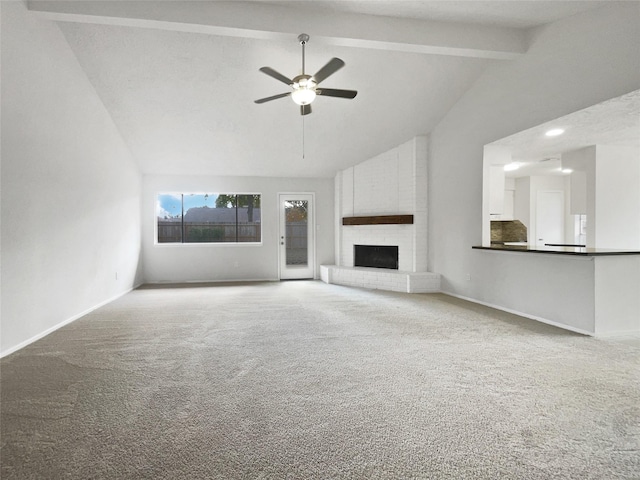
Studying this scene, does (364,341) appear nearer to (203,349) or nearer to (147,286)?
(203,349)

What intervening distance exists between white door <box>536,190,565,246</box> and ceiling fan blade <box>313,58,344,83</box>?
6727 mm

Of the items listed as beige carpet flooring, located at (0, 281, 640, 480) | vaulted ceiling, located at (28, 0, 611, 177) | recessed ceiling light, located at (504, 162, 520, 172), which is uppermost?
vaulted ceiling, located at (28, 0, 611, 177)

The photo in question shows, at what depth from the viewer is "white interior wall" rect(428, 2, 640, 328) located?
10.8 ft

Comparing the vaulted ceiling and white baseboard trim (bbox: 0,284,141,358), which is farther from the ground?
the vaulted ceiling

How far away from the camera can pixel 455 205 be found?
18.4 ft

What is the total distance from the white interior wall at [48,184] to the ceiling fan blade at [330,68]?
2.83 meters

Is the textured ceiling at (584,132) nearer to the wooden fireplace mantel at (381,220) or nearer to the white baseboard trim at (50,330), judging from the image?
the wooden fireplace mantel at (381,220)

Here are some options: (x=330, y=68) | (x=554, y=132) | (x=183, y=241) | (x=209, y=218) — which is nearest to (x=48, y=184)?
(x=330, y=68)

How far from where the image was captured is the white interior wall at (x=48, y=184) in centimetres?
313

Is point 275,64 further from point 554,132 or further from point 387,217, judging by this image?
point 554,132

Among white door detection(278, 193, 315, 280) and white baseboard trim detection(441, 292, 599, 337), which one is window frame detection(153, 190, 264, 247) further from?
white baseboard trim detection(441, 292, 599, 337)

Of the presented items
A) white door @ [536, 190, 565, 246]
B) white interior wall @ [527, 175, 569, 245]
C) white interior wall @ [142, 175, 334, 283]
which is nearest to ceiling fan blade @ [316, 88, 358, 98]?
white interior wall @ [142, 175, 334, 283]

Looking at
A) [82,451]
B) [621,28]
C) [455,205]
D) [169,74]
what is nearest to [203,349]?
[82,451]

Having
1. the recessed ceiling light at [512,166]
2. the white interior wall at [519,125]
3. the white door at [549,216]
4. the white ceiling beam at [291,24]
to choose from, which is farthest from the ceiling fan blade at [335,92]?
the white door at [549,216]
